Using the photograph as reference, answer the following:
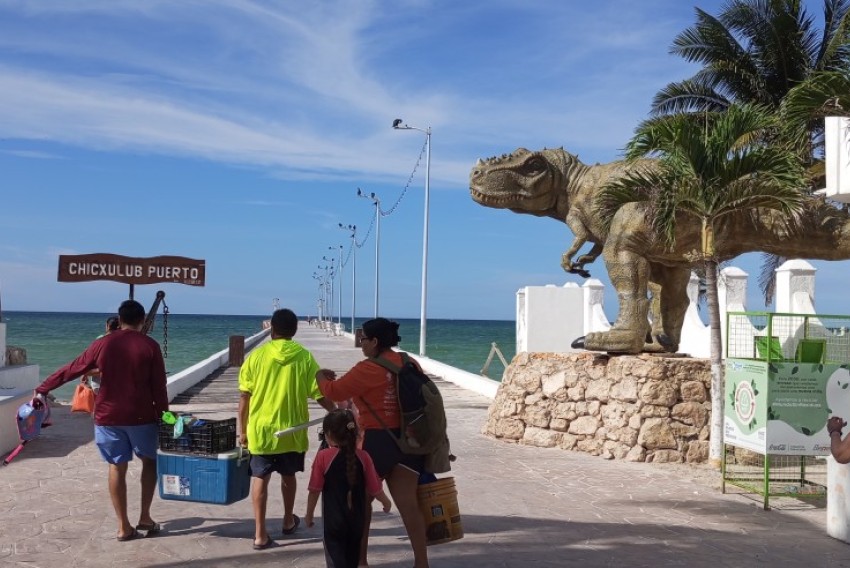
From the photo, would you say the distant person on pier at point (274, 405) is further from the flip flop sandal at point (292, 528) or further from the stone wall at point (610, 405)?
the stone wall at point (610, 405)

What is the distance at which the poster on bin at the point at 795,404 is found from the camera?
320 inches

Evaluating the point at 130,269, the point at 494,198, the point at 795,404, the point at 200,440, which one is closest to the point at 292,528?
the point at 200,440

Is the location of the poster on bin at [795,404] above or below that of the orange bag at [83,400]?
above

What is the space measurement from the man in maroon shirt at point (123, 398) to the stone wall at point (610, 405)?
6.15m

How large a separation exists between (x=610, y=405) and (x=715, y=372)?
1.66m

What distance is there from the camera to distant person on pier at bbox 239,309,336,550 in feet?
20.2

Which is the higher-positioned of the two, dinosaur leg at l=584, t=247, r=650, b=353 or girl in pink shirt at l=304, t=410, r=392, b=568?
dinosaur leg at l=584, t=247, r=650, b=353

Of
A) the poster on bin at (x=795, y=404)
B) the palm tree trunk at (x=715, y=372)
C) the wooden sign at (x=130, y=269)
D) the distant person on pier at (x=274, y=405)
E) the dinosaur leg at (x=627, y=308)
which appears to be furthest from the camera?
the wooden sign at (x=130, y=269)

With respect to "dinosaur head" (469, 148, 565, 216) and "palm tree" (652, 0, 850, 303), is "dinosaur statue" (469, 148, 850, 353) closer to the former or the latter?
"dinosaur head" (469, 148, 565, 216)

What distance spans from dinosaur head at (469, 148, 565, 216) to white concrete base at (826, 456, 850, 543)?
594 centimetres

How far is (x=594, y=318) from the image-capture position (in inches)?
896

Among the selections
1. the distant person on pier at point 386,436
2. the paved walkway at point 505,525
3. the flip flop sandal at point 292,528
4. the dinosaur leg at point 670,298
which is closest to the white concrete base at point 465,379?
the dinosaur leg at point 670,298

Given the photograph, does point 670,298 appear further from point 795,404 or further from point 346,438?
point 346,438

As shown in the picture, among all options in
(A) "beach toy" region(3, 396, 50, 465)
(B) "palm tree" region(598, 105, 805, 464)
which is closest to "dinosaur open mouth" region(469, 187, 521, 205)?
(B) "palm tree" region(598, 105, 805, 464)
